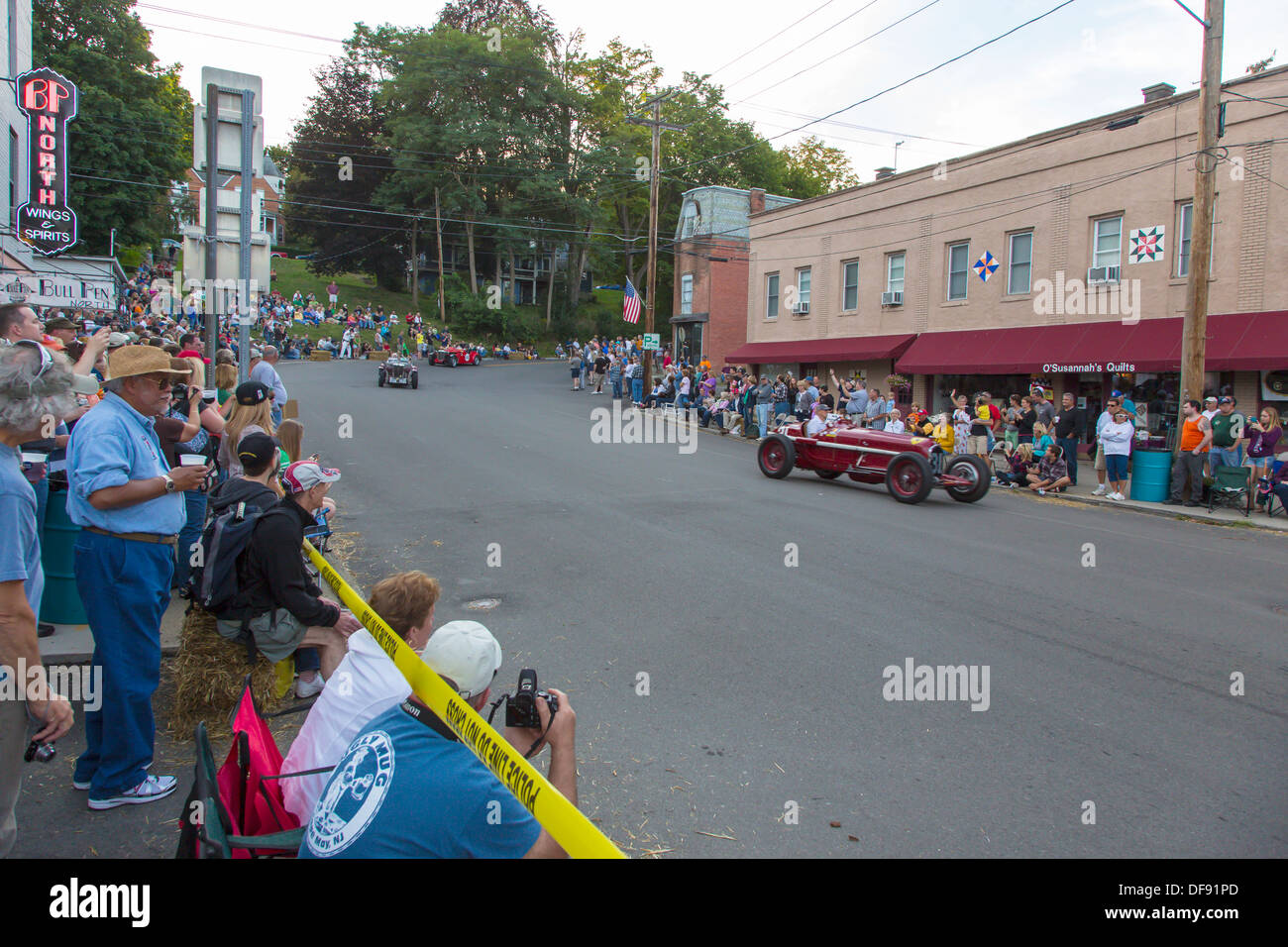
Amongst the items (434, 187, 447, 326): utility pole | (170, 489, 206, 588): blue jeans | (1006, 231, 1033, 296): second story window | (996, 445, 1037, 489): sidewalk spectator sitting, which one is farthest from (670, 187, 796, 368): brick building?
(170, 489, 206, 588): blue jeans

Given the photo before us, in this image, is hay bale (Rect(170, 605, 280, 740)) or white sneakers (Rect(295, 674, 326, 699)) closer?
hay bale (Rect(170, 605, 280, 740))

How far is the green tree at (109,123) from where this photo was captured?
116 ft

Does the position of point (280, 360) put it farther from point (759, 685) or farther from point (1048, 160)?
point (759, 685)

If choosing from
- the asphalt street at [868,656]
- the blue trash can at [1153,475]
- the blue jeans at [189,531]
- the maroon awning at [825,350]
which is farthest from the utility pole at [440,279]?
the blue jeans at [189,531]

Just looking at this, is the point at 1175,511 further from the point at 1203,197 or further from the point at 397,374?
the point at 397,374

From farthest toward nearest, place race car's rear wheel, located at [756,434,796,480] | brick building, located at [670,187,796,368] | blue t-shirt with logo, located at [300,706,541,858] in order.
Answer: brick building, located at [670,187,796,368] → race car's rear wheel, located at [756,434,796,480] → blue t-shirt with logo, located at [300,706,541,858]

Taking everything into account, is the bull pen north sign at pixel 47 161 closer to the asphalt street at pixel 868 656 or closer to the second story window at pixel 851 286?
the asphalt street at pixel 868 656

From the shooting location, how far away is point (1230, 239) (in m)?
17.3

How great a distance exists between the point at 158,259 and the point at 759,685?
57.4m

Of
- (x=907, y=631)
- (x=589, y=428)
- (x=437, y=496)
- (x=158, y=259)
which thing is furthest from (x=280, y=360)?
(x=907, y=631)

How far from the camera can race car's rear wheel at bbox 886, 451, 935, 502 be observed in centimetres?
1278

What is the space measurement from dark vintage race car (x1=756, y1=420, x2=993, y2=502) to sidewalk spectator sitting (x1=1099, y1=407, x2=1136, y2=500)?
7.40ft

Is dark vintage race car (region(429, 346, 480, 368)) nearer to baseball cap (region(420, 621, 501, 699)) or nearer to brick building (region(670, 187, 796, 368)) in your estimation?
brick building (region(670, 187, 796, 368))
